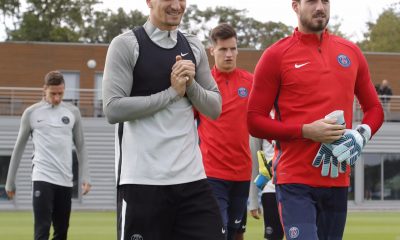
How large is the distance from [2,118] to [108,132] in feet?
14.4

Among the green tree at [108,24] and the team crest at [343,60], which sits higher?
the green tree at [108,24]

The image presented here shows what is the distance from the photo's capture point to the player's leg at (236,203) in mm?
10203

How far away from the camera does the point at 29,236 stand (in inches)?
771

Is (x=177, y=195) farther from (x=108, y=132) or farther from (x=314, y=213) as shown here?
(x=108, y=132)

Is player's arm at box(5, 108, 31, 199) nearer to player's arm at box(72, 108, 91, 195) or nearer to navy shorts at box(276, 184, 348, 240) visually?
player's arm at box(72, 108, 91, 195)

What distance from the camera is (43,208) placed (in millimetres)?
11383

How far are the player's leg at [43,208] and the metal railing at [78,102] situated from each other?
30008 millimetres

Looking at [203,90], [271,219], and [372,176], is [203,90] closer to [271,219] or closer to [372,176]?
[271,219]

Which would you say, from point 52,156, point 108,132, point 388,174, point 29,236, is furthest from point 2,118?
point 52,156

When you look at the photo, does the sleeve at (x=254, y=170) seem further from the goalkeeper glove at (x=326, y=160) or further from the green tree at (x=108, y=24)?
the green tree at (x=108, y=24)

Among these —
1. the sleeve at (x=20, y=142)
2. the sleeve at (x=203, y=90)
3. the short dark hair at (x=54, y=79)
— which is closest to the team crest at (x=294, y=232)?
the sleeve at (x=203, y=90)

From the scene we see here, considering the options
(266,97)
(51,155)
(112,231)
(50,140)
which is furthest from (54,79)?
(112,231)

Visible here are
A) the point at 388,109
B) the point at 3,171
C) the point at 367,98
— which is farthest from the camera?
the point at 388,109

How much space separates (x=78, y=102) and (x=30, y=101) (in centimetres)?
240
